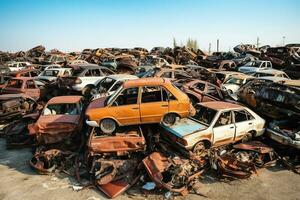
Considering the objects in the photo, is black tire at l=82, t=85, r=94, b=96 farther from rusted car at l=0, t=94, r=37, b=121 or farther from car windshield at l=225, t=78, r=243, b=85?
car windshield at l=225, t=78, r=243, b=85

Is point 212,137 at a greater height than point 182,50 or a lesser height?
lesser

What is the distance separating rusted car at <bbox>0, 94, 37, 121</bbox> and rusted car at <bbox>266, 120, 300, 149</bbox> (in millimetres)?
9917

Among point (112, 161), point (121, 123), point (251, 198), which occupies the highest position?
point (121, 123)

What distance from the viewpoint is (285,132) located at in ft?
28.5

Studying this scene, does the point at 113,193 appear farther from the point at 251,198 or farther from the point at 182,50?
the point at 182,50

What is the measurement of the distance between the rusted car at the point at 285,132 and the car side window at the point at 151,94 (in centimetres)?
383

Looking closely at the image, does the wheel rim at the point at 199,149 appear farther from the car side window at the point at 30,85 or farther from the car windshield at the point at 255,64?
the car windshield at the point at 255,64

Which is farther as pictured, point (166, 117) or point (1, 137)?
point (1, 137)

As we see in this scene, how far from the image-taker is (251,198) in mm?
6848

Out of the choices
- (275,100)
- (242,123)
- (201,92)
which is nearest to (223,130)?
(242,123)

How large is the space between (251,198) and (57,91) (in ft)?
36.1

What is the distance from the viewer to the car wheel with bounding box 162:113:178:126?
8516mm

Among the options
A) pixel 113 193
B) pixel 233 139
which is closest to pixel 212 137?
pixel 233 139

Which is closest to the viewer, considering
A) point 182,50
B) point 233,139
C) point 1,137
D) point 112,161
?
point 112,161
